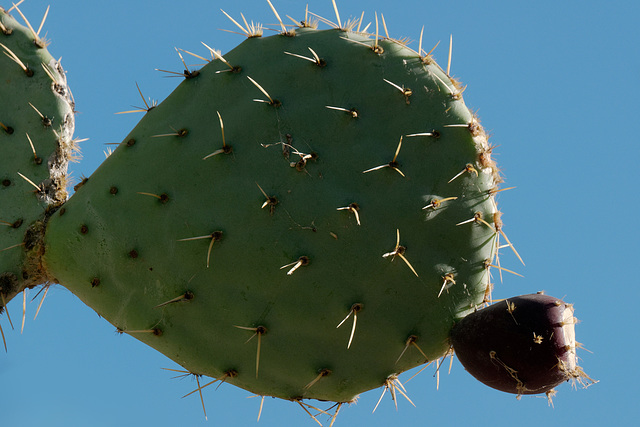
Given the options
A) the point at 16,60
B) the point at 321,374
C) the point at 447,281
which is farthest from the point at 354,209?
the point at 16,60

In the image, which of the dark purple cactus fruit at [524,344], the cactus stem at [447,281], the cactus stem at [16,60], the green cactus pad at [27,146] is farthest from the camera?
the cactus stem at [16,60]

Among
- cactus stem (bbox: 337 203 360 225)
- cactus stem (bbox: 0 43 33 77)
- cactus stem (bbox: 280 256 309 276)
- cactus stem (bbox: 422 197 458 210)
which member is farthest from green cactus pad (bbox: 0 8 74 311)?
cactus stem (bbox: 422 197 458 210)

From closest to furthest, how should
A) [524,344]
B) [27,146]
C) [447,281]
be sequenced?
[524,344] → [447,281] → [27,146]

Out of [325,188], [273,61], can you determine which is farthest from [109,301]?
[273,61]

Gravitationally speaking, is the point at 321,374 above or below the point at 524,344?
below

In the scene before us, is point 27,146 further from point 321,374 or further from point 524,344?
point 524,344

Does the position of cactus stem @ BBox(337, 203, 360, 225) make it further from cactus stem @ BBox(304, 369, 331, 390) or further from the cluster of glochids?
cactus stem @ BBox(304, 369, 331, 390)

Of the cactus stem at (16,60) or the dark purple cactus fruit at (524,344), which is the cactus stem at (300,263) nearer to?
the dark purple cactus fruit at (524,344)

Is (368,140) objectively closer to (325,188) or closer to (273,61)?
(325,188)

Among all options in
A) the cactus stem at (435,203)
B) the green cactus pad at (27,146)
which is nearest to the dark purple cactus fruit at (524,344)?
the cactus stem at (435,203)
